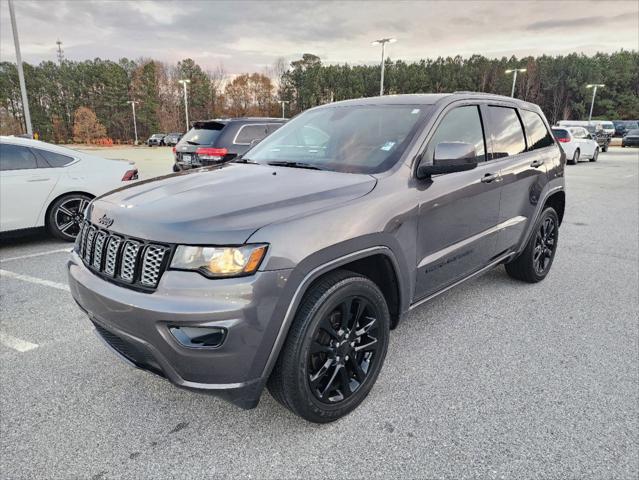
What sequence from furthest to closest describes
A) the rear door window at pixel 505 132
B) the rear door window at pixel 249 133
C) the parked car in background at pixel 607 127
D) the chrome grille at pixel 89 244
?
1. the parked car in background at pixel 607 127
2. the rear door window at pixel 249 133
3. the rear door window at pixel 505 132
4. the chrome grille at pixel 89 244

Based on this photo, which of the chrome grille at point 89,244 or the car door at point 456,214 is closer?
the chrome grille at point 89,244

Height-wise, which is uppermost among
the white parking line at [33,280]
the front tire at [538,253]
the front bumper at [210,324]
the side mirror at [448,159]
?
the side mirror at [448,159]

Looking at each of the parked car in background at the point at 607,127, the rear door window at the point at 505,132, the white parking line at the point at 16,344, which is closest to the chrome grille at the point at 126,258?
the white parking line at the point at 16,344

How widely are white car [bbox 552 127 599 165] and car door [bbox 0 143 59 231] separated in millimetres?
18723

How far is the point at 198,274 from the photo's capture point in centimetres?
194

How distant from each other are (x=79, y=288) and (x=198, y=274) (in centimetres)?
88

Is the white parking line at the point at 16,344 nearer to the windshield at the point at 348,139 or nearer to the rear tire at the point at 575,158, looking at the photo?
the windshield at the point at 348,139

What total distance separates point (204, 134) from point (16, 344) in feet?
22.3

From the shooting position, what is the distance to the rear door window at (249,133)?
30.2 ft

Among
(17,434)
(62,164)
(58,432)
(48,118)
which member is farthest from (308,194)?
(48,118)

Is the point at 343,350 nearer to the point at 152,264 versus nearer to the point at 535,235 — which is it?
the point at 152,264

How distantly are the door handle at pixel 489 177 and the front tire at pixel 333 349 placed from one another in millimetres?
1475

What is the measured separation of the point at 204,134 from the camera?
30.8 ft

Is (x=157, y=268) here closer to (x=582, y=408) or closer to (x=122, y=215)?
(x=122, y=215)
